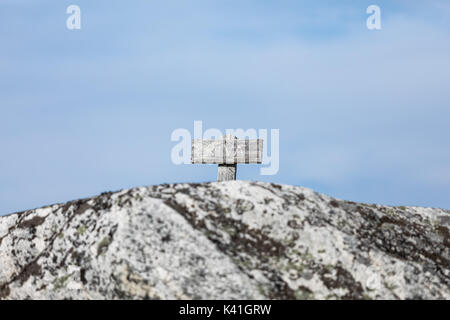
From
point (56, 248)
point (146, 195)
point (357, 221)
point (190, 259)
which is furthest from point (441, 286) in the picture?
point (56, 248)

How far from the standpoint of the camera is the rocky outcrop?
7.04 m

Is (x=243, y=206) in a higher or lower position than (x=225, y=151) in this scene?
lower

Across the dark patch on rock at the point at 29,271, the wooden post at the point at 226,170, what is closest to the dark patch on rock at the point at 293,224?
the dark patch on rock at the point at 29,271

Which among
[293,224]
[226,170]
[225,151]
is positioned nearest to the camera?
[293,224]

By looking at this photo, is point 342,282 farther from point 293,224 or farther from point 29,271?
point 29,271

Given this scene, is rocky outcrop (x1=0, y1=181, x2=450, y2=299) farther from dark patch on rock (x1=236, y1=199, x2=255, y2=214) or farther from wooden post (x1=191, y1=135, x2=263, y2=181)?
A: wooden post (x1=191, y1=135, x2=263, y2=181)

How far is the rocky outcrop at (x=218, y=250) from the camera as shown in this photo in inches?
277

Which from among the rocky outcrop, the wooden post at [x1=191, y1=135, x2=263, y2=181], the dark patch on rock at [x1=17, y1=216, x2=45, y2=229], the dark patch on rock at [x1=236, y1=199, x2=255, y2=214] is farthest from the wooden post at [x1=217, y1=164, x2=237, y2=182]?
the dark patch on rock at [x1=236, y1=199, x2=255, y2=214]

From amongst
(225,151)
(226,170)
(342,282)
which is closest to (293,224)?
(342,282)

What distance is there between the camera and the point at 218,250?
724 centimetres

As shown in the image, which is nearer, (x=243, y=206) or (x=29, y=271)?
(x=243, y=206)

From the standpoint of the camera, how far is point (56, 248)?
810cm

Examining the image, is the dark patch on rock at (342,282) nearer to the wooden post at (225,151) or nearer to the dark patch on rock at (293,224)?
the dark patch on rock at (293,224)

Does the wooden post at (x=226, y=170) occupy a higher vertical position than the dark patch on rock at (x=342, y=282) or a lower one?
higher
